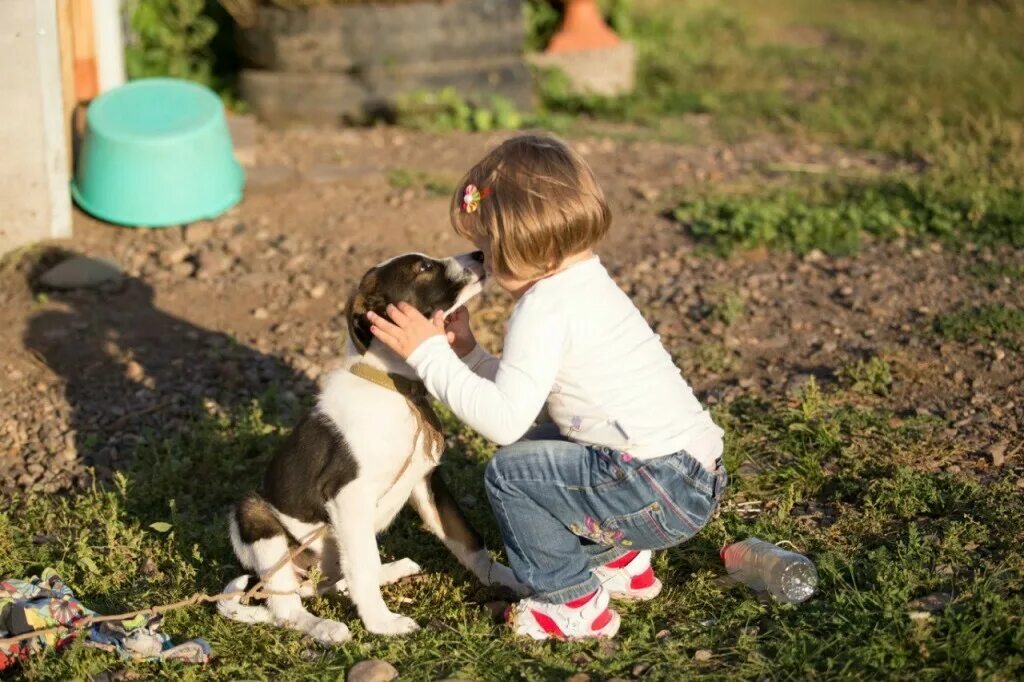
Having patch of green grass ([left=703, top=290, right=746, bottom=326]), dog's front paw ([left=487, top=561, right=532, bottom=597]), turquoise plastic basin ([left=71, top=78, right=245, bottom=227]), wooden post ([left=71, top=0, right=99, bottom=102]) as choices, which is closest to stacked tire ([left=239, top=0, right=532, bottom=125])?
wooden post ([left=71, top=0, right=99, bottom=102])

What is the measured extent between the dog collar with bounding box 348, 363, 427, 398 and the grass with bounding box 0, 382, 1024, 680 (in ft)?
2.40

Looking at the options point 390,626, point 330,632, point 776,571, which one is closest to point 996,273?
point 776,571

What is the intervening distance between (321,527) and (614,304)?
121 cm

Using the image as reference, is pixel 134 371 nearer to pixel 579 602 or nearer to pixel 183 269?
pixel 183 269

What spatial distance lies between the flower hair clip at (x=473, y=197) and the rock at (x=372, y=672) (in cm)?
135

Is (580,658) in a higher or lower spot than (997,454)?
lower

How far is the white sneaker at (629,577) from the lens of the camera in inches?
149

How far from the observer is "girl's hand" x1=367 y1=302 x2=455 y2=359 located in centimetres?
347

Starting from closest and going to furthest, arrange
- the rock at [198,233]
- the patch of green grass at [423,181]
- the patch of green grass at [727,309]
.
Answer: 1. the patch of green grass at [727,309]
2. the rock at [198,233]
3. the patch of green grass at [423,181]

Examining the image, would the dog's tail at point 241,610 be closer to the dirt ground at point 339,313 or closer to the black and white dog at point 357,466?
the black and white dog at point 357,466

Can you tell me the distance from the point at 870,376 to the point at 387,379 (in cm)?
237

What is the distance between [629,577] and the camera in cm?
381

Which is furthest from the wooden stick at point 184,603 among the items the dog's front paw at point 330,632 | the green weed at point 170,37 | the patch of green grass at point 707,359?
the green weed at point 170,37

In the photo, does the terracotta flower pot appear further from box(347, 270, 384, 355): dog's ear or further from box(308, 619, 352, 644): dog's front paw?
box(308, 619, 352, 644): dog's front paw
